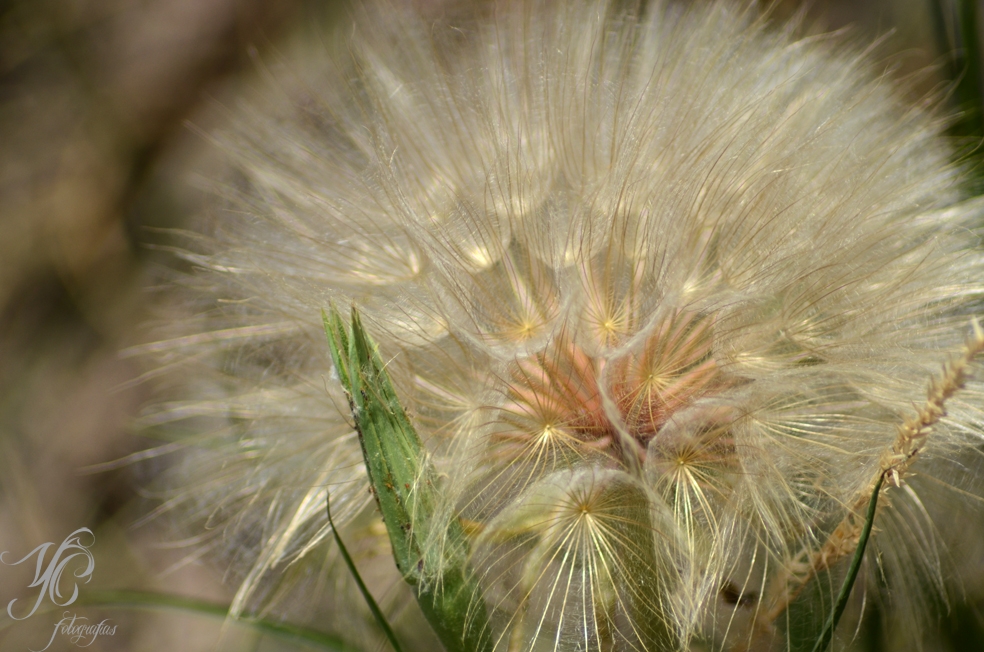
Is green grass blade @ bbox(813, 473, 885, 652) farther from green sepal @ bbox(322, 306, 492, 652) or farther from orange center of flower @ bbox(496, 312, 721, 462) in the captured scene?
green sepal @ bbox(322, 306, 492, 652)

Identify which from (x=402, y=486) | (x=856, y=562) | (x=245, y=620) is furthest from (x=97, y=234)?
(x=856, y=562)

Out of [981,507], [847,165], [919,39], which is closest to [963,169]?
[847,165]

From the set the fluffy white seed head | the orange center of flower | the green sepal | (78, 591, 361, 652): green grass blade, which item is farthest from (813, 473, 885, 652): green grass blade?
(78, 591, 361, 652): green grass blade

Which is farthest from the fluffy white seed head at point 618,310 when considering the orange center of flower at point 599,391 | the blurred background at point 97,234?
the blurred background at point 97,234

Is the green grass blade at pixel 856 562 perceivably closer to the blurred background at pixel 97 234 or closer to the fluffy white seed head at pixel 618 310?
the fluffy white seed head at pixel 618 310

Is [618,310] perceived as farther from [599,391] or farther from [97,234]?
[97,234]
